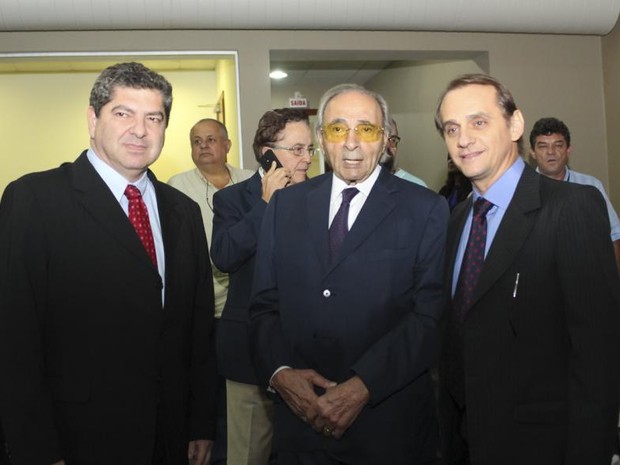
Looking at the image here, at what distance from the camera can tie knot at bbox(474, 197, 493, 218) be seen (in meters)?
2.00

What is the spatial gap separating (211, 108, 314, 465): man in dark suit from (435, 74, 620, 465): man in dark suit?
41.0 inches

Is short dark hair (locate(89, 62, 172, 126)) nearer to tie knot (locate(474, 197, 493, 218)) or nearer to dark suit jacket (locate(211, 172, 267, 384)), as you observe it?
dark suit jacket (locate(211, 172, 267, 384))

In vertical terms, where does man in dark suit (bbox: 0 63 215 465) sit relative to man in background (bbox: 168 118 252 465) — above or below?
below

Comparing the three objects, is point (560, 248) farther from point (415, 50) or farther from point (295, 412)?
point (415, 50)

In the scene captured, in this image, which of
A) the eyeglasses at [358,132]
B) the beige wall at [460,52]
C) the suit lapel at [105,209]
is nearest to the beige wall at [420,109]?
the beige wall at [460,52]

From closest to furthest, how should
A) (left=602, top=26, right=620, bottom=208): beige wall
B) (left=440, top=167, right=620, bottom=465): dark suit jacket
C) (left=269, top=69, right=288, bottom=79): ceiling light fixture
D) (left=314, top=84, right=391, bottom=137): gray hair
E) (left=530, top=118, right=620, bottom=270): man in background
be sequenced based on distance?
(left=440, top=167, right=620, bottom=465): dark suit jacket → (left=314, top=84, right=391, bottom=137): gray hair → (left=530, top=118, right=620, bottom=270): man in background → (left=602, top=26, right=620, bottom=208): beige wall → (left=269, top=69, right=288, bottom=79): ceiling light fixture

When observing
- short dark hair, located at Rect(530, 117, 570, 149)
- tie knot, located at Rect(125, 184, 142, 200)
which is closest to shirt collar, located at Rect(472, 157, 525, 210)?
tie knot, located at Rect(125, 184, 142, 200)

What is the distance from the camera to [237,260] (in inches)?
106

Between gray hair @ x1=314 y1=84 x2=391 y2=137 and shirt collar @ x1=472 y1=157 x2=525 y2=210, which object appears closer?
shirt collar @ x1=472 y1=157 x2=525 y2=210

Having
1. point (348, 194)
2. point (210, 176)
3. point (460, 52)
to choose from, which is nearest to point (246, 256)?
point (348, 194)

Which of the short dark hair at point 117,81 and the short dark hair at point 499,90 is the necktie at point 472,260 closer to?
the short dark hair at point 499,90

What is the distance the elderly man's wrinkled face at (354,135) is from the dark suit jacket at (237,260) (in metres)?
0.64

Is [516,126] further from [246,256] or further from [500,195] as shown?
[246,256]

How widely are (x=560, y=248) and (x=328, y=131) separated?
0.86m
